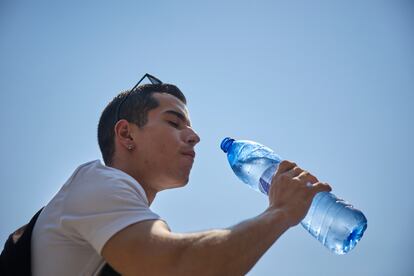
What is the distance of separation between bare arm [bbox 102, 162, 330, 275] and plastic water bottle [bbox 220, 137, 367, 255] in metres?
1.02

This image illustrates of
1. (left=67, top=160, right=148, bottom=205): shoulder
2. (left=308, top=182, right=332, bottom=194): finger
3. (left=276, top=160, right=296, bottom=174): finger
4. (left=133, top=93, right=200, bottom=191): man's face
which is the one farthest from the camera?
(left=133, top=93, right=200, bottom=191): man's face

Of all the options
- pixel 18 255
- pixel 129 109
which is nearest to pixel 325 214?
pixel 129 109

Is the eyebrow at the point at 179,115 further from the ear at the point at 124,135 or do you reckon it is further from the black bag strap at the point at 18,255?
the black bag strap at the point at 18,255

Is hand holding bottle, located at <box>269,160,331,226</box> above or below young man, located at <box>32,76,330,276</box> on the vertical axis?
above

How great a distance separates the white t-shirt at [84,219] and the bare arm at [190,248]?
8 cm

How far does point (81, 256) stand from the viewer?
1852mm

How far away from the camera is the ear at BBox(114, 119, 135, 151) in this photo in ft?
9.62

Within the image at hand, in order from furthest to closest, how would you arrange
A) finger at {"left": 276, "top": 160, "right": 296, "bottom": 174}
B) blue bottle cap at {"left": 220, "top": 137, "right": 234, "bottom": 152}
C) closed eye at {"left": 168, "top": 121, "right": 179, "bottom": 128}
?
blue bottle cap at {"left": 220, "top": 137, "right": 234, "bottom": 152}
closed eye at {"left": 168, "top": 121, "right": 179, "bottom": 128}
finger at {"left": 276, "top": 160, "right": 296, "bottom": 174}

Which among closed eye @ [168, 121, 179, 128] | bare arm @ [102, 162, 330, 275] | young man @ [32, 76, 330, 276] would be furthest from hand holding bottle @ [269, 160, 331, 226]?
closed eye @ [168, 121, 179, 128]

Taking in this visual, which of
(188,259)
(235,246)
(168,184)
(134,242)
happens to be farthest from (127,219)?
(168,184)

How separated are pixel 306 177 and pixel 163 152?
121cm

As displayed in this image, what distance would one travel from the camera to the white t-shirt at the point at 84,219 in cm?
165

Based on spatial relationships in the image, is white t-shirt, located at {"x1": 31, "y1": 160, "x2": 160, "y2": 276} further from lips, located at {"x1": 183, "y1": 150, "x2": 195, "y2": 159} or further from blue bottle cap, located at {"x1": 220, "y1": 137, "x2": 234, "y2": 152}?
blue bottle cap, located at {"x1": 220, "y1": 137, "x2": 234, "y2": 152}

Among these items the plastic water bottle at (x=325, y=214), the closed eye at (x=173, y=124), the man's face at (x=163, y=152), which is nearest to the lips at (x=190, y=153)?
the man's face at (x=163, y=152)
